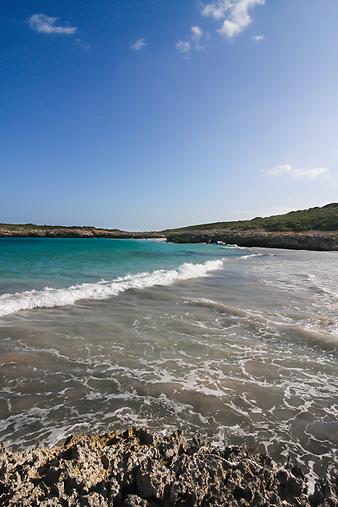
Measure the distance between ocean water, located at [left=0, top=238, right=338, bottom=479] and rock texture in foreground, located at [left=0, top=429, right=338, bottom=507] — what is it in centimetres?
117

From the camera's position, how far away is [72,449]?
157 inches

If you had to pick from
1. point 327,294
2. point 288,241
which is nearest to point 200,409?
point 327,294

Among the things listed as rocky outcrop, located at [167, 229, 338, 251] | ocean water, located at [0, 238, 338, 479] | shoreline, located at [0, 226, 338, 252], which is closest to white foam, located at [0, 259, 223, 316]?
ocean water, located at [0, 238, 338, 479]

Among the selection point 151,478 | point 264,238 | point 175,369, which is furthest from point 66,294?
point 264,238

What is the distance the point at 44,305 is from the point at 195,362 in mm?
8602

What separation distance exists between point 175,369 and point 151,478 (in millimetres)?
4620

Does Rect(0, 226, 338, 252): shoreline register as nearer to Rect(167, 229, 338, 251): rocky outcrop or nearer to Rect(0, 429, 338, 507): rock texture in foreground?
Rect(167, 229, 338, 251): rocky outcrop

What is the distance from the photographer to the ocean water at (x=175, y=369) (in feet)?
18.3

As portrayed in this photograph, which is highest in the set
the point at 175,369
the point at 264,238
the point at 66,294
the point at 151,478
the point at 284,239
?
the point at 264,238

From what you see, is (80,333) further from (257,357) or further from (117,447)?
(117,447)

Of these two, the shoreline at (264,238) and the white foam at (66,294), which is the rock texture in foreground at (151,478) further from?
the shoreline at (264,238)

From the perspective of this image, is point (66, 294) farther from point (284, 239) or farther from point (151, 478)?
point (284, 239)

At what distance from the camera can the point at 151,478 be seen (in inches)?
138

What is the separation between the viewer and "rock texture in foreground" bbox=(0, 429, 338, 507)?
3326mm
